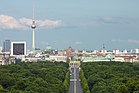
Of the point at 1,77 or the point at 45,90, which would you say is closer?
the point at 45,90

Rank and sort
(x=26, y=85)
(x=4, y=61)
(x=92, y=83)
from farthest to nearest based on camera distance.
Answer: (x=4, y=61), (x=92, y=83), (x=26, y=85)

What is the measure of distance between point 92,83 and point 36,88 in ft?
65.2

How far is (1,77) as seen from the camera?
66.3 m

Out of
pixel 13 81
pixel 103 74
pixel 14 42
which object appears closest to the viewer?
pixel 13 81

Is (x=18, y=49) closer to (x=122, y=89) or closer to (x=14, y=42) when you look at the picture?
(x=14, y=42)

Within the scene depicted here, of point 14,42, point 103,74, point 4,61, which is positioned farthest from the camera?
point 14,42

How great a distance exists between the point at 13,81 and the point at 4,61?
8949 cm

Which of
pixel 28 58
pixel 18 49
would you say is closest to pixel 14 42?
pixel 18 49

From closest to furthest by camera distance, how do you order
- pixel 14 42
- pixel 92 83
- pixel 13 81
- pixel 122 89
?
pixel 122 89 < pixel 13 81 < pixel 92 83 < pixel 14 42

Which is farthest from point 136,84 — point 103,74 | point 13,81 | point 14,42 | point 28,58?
point 28,58

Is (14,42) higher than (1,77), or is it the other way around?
(14,42)

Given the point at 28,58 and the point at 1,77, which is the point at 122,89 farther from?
the point at 28,58

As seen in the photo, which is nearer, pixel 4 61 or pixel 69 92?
pixel 69 92

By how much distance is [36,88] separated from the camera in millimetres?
50844
